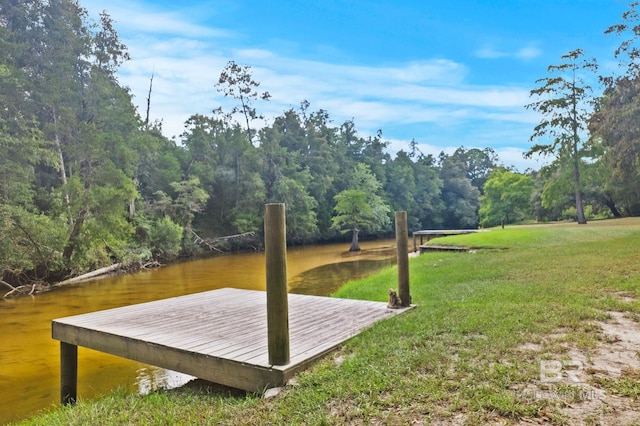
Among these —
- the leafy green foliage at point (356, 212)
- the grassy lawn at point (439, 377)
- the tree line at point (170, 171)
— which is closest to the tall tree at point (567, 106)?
the tree line at point (170, 171)

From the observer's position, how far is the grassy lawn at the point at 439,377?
8.21 ft

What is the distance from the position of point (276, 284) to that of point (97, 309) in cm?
890

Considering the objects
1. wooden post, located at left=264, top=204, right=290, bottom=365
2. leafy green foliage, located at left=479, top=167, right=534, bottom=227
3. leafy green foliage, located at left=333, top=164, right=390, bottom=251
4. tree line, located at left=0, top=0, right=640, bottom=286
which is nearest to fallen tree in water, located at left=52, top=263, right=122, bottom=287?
tree line, located at left=0, top=0, right=640, bottom=286

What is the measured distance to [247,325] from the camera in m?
4.78

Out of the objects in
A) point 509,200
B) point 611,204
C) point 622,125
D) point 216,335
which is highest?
point 622,125

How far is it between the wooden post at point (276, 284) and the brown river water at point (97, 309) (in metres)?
2.66

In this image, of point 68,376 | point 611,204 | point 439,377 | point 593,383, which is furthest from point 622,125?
point 611,204

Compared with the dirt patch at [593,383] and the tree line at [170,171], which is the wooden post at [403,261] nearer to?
the dirt patch at [593,383]

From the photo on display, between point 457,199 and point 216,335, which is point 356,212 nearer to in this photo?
point 216,335

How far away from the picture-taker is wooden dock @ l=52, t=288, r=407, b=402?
3512 millimetres

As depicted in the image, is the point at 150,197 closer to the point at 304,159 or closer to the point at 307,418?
the point at 304,159

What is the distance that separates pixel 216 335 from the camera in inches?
170

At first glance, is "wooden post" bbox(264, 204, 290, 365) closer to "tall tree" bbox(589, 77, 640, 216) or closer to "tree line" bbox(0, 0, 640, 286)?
"tree line" bbox(0, 0, 640, 286)

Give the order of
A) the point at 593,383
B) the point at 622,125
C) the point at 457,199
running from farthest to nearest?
1. the point at 457,199
2. the point at 622,125
3. the point at 593,383
